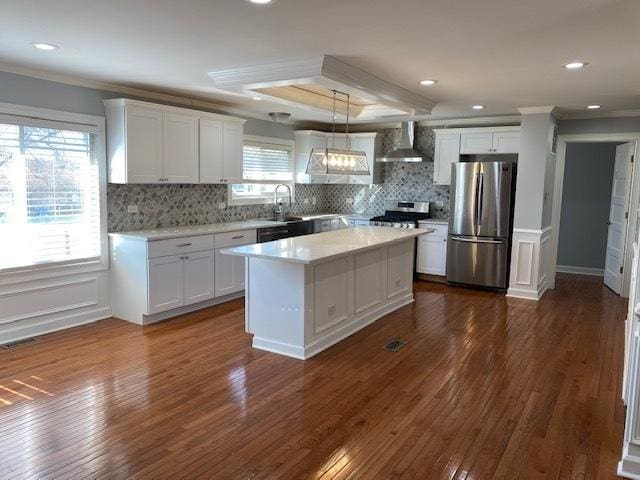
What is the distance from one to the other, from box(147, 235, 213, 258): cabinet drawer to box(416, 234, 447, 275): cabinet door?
330 cm

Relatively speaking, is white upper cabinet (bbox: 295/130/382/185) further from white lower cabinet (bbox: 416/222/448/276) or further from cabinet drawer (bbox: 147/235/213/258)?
cabinet drawer (bbox: 147/235/213/258)

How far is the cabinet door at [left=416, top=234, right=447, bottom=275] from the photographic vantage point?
705 centimetres

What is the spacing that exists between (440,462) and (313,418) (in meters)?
0.83

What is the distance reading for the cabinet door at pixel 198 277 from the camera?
521cm

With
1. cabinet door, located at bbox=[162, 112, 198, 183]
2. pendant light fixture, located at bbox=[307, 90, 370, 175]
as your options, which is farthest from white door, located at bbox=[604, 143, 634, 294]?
cabinet door, located at bbox=[162, 112, 198, 183]

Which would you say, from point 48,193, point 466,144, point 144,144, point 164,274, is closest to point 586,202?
point 466,144

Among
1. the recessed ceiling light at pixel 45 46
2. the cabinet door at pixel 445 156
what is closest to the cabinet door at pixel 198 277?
the recessed ceiling light at pixel 45 46

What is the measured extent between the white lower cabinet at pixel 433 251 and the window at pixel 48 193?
441 centimetres

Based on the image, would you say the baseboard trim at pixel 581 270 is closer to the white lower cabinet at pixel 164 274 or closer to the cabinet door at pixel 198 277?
the white lower cabinet at pixel 164 274

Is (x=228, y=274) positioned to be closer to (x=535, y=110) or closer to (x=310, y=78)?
(x=310, y=78)

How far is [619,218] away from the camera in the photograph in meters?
6.59

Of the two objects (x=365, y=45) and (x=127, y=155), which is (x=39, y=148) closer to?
(x=127, y=155)

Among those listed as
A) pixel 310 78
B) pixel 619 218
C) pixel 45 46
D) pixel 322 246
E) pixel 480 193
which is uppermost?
pixel 45 46

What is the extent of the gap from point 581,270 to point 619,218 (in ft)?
5.26
